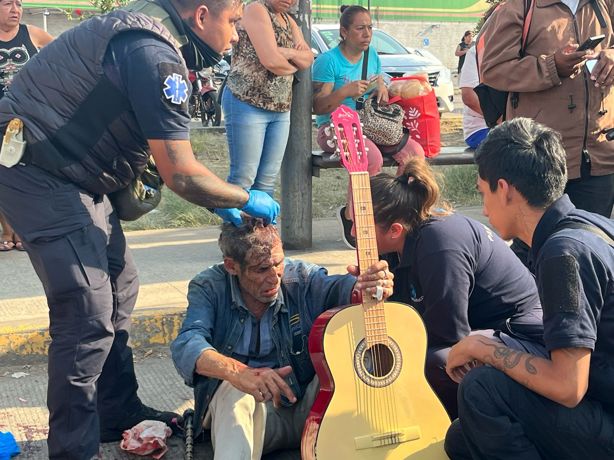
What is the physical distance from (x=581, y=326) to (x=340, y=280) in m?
1.16

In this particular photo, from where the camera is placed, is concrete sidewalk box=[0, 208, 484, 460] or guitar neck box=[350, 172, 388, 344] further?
concrete sidewalk box=[0, 208, 484, 460]

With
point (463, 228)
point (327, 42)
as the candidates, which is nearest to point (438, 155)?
point (463, 228)

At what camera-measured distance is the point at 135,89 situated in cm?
275

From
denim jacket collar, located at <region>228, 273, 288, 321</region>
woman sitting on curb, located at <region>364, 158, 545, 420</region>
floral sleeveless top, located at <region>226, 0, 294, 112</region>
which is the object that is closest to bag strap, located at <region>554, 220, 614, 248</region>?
woman sitting on curb, located at <region>364, 158, 545, 420</region>

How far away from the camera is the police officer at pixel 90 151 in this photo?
279 centimetres

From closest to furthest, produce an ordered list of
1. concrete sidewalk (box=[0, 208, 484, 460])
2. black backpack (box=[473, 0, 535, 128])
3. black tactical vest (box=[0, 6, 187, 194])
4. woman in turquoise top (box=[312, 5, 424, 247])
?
black tactical vest (box=[0, 6, 187, 194]) < concrete sidewalk (box=[0, 208, 484, 460]) < black backpack (box=[473, 0, 535, 128]) < woman in turquoise top (box=[312, 5, 424, 247])

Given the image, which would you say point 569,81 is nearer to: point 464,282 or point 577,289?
point 464,282

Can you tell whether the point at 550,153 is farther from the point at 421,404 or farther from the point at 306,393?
the point at 306,393

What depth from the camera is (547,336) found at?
2.46 meters

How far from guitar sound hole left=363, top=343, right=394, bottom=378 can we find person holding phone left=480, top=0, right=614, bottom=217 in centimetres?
158

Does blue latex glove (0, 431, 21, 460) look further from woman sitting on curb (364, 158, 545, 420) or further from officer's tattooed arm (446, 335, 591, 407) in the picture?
officer's tattooed arm (446, 335, 591, 407)

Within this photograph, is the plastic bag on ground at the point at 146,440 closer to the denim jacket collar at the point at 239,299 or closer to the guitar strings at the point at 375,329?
the denim jacket collar at the point at 239,299

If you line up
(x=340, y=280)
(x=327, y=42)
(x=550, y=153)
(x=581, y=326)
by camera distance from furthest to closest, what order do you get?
(x=327, y=42)
(x=340, y=280)
(x=550, y=153)
(x=581, y=326)

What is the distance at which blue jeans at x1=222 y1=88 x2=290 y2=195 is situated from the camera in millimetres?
4926
